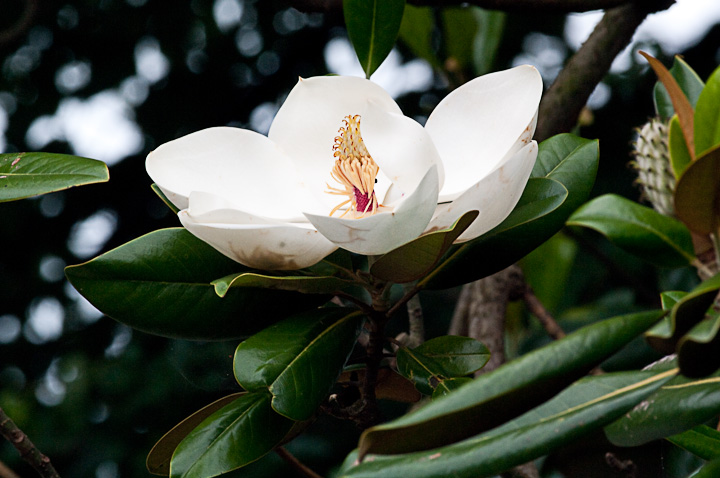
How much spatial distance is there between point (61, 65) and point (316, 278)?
1.75 m

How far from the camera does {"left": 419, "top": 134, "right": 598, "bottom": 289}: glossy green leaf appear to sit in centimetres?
60

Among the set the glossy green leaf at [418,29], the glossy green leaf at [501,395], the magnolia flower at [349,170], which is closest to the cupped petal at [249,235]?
the magnolia flower at [349,170]

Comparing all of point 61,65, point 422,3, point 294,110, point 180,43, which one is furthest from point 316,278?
point 61,65

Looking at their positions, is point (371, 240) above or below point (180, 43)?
above

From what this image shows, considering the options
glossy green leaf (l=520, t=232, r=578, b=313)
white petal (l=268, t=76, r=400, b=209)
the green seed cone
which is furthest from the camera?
glossy green leaf (l=520, t=232, r=578, b=313)

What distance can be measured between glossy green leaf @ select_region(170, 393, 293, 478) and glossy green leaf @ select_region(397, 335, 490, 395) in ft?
0.38

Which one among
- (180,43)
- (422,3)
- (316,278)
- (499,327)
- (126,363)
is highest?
(422,3)

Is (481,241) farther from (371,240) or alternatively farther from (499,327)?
(499,327)

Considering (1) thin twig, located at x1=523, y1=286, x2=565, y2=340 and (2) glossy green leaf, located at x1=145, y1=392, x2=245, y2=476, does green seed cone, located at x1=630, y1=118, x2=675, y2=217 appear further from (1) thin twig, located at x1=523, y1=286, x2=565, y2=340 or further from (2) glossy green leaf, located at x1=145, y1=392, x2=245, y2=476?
(2) glossy green leaf, located at x1=145, y1=392, x2=245, y2=476

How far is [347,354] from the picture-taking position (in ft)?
2.02

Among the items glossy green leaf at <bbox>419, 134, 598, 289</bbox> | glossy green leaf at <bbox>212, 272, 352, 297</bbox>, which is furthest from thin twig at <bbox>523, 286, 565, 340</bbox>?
glossy green leaf at <bbox>212, 272, 352, 297</bbox>

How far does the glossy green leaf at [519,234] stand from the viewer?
598 millimetres

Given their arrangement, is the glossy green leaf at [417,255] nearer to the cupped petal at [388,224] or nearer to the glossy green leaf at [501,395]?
the cupped petal at [388,224]

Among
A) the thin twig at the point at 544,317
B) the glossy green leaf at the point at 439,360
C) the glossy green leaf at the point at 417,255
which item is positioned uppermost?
the glossy green leaf at the point at 417,255
